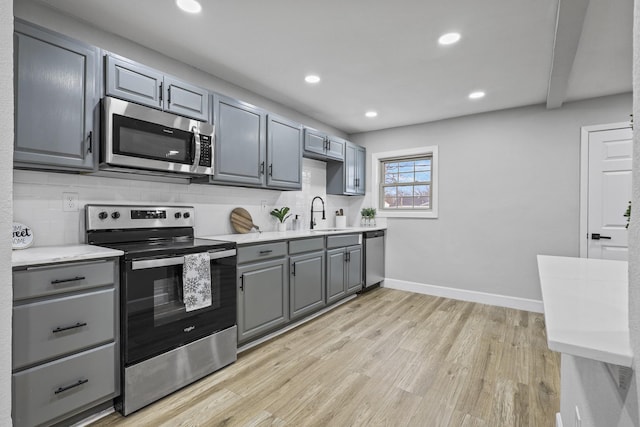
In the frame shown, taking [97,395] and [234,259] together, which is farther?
[234,259]

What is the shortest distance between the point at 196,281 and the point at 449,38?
8.47 feet

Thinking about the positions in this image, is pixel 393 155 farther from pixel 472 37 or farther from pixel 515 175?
pixel 472 37

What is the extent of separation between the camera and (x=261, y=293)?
2758 millimetres

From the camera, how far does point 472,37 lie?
93.3 inches

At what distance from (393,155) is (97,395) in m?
4.35

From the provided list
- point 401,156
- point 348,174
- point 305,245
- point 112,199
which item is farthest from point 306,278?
point 401,156

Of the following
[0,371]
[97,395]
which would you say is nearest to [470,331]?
[97,395]

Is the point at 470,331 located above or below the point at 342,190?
below

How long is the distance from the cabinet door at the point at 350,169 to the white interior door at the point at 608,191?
2795 mm

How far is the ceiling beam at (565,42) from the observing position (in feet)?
6.13

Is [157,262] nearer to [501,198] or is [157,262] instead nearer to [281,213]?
[281,213]

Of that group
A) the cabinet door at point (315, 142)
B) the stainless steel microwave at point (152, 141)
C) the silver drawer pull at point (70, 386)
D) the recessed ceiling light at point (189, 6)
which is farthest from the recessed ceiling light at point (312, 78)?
the silver drawer pull at point (70, 386)

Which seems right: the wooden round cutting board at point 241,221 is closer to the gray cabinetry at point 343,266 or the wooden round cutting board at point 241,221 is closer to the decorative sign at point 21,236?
the gray cabinetry at point 343,266

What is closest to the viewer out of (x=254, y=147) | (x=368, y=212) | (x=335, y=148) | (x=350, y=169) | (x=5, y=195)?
(x=5, y=195)
